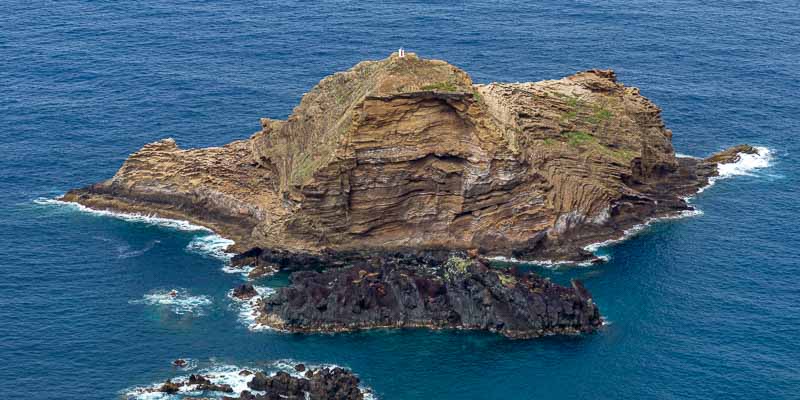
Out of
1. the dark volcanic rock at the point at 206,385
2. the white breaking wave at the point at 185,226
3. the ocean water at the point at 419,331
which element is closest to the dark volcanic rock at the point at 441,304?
the ocean water at the point at 419,331

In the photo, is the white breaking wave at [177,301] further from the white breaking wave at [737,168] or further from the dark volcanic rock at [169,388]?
the white breaking wave at [737,168]

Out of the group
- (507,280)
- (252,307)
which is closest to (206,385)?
(252,307)

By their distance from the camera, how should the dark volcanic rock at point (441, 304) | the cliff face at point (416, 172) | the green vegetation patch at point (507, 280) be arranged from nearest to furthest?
the dark volcanic rock at point (441, 304) → the green vegetation patch at point (507, 280) → the cliff face at point (416, 172)

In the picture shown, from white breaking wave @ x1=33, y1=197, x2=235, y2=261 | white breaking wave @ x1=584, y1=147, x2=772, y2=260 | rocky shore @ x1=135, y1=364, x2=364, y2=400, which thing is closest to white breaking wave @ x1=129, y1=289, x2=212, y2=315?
white breaking wave @ x1=33, y1=197, x2=235, y2=261

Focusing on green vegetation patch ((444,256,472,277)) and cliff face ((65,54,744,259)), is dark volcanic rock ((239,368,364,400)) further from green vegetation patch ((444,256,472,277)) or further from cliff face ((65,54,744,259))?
cliff face ((65,54,744,259))

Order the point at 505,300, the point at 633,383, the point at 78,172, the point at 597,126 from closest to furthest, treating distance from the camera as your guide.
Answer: the point at 633,383 < the point at 505,300 < the point at 597,126 < the point at 78,172

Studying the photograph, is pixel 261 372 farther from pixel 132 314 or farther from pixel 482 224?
pixel 482 224

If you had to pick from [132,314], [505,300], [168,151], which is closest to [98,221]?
[168,151]
